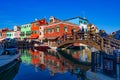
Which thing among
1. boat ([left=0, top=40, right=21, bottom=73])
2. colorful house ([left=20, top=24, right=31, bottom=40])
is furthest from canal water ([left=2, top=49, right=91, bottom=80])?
colorful house ([left=20, top=24, right=31, bottom=40])

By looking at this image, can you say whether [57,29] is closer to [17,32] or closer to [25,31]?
[25,31]

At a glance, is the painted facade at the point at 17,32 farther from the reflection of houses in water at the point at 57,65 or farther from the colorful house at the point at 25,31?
the reflection of houses in water at the point at 57,65

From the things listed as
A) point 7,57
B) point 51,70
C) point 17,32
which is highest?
point 17,32

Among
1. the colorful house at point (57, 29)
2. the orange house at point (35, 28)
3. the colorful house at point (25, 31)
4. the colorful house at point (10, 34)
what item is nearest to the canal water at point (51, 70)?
the colorful house at point (57, 29)

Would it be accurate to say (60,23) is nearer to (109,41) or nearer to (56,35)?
(56,35)

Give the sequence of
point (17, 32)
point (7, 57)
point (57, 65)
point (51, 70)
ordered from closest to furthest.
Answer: point (51, 70) → point (7, 57) → point (57, 65) → point (17, 32)

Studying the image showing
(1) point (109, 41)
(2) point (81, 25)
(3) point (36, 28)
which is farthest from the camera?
(3) point (36, 28)

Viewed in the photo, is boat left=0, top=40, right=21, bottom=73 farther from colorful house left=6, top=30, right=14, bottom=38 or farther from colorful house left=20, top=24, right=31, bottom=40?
colorful house left=6, top=30, right=14, bottom=38

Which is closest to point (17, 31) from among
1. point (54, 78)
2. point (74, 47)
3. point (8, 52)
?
point (74, 47)

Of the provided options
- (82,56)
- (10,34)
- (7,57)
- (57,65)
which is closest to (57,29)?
(82,56)

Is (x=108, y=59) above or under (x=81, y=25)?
under

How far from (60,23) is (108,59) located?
92.1ft

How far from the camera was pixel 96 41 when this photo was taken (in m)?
19.5

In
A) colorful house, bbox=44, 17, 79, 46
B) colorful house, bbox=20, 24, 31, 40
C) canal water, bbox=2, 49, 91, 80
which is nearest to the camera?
canal water, bbox=2, 49, 91, 80
